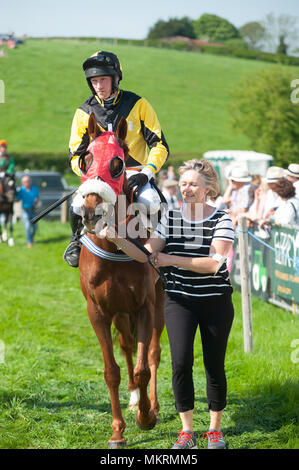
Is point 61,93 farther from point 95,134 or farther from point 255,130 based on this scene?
point 95,134

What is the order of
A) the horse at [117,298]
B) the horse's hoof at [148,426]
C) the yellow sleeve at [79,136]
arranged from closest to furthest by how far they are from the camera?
the horse at [117,298] → the yellow sleeve at [79,136] → the horse's hoof at [148,426]

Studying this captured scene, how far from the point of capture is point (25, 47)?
4491cm

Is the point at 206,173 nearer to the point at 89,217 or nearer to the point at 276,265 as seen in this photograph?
the point at 89,217

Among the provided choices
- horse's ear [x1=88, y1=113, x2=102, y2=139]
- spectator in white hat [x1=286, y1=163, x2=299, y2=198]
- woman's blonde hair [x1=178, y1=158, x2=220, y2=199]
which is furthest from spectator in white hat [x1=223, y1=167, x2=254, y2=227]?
horse's ear [x1=88, y1=113, x2=102, y2=139]

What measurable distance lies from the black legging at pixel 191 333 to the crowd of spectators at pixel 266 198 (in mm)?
2381

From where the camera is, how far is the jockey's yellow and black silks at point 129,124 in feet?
14.6

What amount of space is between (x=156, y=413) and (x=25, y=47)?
4421 centimetres

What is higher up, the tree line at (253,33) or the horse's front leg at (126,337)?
the tree line at (253,33)

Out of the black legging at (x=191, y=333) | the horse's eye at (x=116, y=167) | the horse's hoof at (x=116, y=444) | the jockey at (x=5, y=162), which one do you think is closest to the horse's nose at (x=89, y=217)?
the horse's eye at (x=116, y=167)

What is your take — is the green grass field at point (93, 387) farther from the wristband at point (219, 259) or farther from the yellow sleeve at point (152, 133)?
the yellow sleeve at point (152, 133)

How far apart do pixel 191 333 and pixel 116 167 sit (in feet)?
4.19

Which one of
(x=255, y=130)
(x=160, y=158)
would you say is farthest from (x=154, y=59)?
(x=160, y=158)

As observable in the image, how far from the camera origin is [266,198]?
8.79 m

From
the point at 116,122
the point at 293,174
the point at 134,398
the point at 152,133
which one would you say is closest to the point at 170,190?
the point at 293,174
